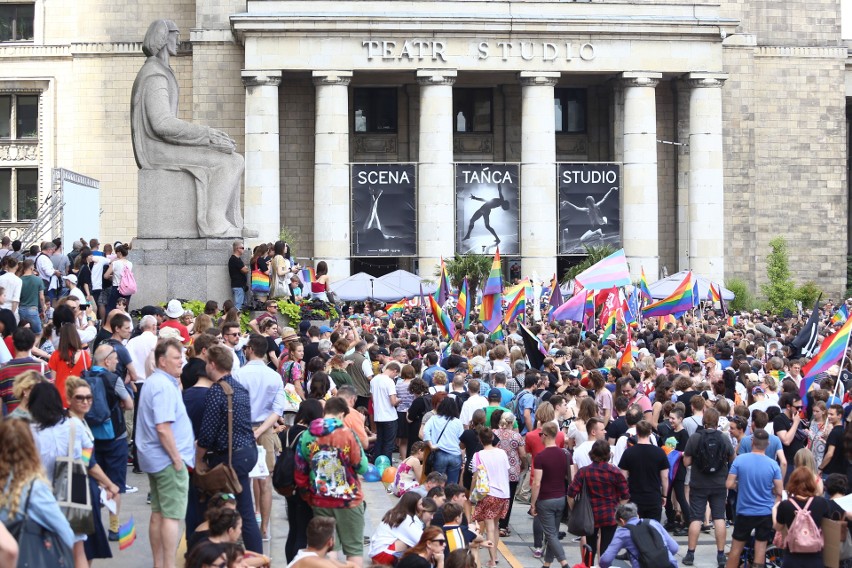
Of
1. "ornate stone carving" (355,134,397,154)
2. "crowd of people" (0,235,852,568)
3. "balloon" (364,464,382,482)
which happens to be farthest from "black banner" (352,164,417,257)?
"balloon" (364,464,382,482)

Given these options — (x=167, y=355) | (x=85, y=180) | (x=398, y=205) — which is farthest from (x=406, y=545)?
(x=398, y=205)

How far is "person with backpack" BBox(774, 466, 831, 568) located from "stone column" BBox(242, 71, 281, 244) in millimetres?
39500

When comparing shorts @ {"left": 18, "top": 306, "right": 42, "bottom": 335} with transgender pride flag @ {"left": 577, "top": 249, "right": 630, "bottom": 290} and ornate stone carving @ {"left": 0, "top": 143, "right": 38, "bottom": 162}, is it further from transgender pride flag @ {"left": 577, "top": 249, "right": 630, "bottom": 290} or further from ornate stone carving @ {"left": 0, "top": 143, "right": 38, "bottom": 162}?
ornate stone carving @ {"left": 0, "top": 143, "right": 38, "bottom": 162}

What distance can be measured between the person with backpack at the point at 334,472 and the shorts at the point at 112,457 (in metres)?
2.09

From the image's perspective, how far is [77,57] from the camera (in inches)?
2216

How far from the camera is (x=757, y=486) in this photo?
14.8 metres

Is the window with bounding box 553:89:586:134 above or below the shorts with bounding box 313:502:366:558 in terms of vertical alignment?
above

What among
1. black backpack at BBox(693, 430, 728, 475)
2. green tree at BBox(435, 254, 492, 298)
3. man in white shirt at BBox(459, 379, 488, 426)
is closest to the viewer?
black backpack at BBox(693, 430, 728, 475)

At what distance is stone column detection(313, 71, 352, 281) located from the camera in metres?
51.5

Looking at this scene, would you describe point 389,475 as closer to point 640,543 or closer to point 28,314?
point 640,543

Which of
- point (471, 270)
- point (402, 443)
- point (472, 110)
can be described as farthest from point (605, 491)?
point (472, 110)

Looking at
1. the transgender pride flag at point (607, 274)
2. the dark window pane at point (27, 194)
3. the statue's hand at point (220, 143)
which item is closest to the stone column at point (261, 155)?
the dark window pane at point (27, 194)

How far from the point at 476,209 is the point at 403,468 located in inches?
1408

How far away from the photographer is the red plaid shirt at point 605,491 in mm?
14500
